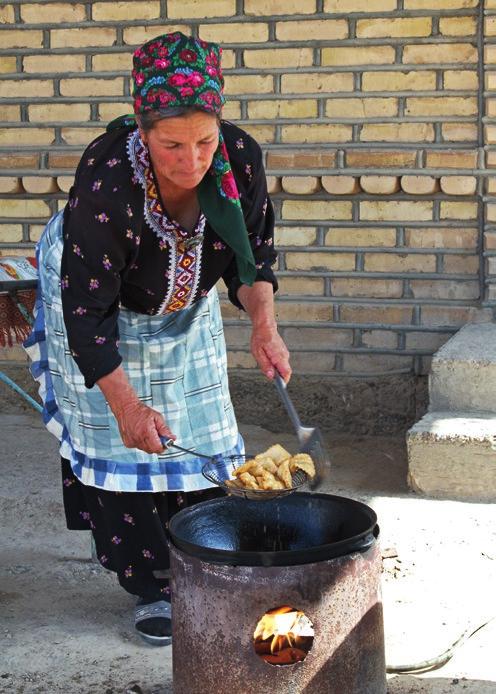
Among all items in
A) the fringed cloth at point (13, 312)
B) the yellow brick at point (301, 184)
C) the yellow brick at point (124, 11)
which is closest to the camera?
the fringed cloth at point (13, 312)

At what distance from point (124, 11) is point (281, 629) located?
12.6ft

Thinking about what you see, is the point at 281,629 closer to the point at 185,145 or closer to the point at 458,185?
the point at 185,145

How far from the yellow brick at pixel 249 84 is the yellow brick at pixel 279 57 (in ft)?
0.19

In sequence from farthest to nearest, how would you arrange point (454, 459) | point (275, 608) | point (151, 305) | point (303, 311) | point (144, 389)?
point (303, 311)
point (454, 459)
point (144, 389)
point (151, 305)
point (275, 608)

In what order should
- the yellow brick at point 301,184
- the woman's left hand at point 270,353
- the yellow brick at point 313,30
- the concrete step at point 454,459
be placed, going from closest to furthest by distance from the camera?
the woman's left hand at point 270,353 < the concrete step at point 454,459 < the yellow brick at point 313,30 < the yellow brick at point 301,184

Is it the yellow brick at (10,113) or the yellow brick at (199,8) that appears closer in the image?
the yellow brick at (199,8)

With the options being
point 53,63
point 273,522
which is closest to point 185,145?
point 273,522

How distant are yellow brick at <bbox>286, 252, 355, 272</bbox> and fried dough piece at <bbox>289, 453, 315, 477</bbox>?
2728 millimetres

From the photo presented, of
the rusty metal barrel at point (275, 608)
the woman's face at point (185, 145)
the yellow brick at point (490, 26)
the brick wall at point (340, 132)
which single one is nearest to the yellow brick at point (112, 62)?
the brick wall at point (340, 132)

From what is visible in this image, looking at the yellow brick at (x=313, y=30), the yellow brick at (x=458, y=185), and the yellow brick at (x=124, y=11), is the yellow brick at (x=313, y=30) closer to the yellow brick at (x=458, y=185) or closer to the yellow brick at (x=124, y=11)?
the yellow brick at (x=124, y=11)

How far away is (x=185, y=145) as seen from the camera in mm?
2805

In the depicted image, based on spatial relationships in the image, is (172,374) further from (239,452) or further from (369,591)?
(369,591)

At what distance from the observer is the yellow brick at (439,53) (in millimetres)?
5273

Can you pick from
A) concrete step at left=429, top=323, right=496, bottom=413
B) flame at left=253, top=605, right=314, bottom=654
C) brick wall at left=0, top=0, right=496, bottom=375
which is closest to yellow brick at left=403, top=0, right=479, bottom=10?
brick wall at left=0, top=0, right=496, bottom=375
